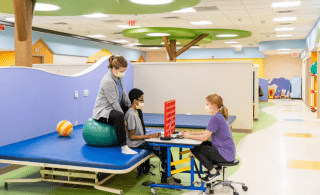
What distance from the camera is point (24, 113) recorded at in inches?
175

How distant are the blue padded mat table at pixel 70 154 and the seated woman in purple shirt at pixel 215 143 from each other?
621mm

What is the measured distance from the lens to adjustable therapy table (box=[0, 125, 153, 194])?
332 centimetres

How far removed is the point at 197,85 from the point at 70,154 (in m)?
4.56

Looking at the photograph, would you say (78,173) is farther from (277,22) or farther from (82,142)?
(277,22)

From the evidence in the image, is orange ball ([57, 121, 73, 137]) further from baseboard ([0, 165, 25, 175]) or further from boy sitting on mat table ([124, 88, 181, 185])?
boy sitting on mat table ([124, 88, 181, 185])

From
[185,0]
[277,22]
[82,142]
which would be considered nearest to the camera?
[82,142]

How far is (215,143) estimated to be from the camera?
3.70 metres

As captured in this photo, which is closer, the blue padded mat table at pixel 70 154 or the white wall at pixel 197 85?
the blue padded mat table at pixel 70 154

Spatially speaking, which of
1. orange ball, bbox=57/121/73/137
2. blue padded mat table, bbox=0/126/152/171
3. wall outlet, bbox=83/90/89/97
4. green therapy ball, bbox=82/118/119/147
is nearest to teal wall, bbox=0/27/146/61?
wall outlet, bbox=83/90/89/97

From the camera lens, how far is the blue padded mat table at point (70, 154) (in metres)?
3.33

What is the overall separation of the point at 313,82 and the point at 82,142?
33.8 feet

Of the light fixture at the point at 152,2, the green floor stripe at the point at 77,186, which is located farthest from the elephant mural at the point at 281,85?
the green floor stripe at the point at 77,186

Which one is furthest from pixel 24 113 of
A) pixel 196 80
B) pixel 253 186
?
pixel 196 80

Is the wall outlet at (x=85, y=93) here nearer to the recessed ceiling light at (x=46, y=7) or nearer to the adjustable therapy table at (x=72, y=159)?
the recessed ceiling light at (x=46, y=7)
